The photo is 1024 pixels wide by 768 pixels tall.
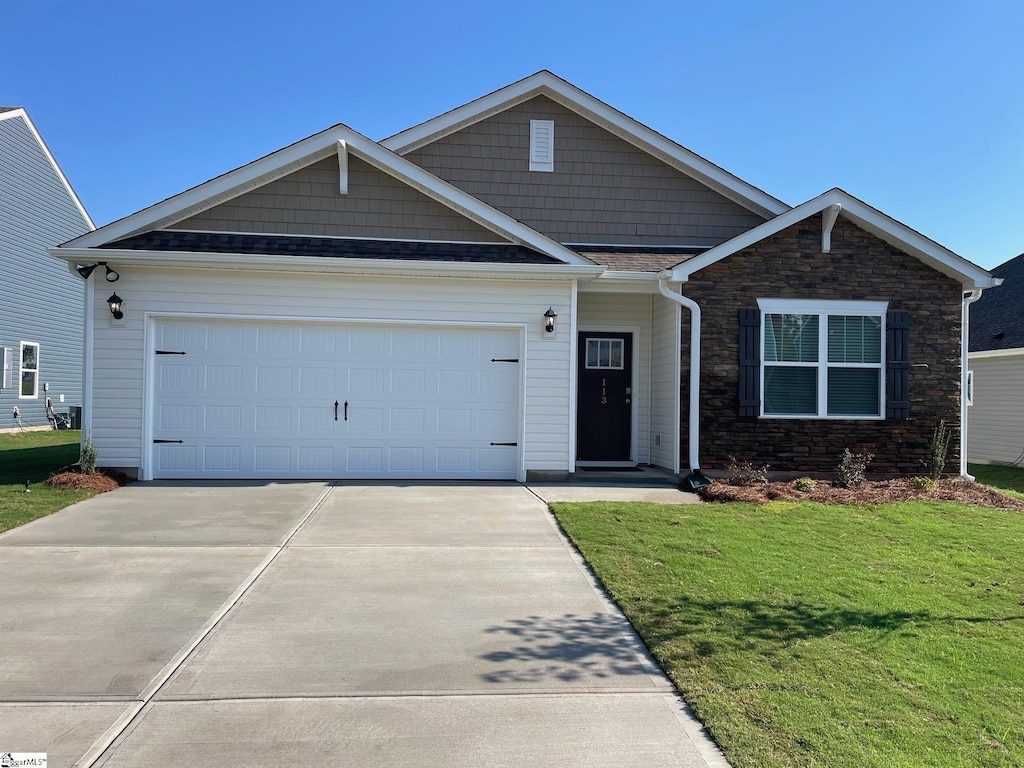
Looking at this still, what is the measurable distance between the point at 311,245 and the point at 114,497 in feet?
13.9

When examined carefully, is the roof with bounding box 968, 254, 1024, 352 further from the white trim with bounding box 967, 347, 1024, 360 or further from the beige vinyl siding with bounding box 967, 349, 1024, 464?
the beige vinyl siding with bounding box 967, 349, 1024, 464

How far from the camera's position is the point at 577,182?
1313 centimetres

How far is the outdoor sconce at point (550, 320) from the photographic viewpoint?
34.8ft

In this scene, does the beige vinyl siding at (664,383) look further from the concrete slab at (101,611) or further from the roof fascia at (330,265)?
the concrete slab at (101,611)

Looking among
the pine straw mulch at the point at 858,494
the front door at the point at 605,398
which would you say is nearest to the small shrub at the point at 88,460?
the front door at the point at 605,398

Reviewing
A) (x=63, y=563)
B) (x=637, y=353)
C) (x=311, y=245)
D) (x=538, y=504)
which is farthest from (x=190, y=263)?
(x=637, y=353)

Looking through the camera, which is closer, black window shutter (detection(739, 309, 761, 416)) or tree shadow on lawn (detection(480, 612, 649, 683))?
tree shadow on lawn (detection(480, 612, 649, 683))

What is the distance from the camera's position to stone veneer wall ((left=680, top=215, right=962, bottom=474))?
10844 mm

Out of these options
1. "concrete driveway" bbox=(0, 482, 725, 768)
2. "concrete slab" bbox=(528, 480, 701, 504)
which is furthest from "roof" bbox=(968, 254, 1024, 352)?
"concrete driveway" bbox=(0, 482, 725, 768)

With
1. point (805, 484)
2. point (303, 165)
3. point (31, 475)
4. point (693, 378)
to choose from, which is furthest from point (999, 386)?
point (31, 475)

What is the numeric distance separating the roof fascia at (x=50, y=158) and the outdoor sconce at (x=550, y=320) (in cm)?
1750

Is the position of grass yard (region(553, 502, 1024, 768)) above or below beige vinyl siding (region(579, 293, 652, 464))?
below

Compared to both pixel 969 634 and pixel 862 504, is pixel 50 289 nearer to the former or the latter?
pixel 862 504

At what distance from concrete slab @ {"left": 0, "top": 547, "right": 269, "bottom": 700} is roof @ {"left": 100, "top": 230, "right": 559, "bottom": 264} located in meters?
4.90
